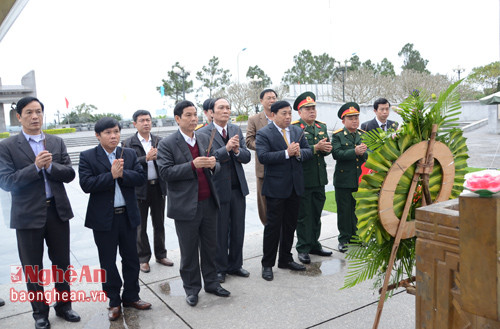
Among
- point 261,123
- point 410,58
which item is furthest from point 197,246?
point 410,58

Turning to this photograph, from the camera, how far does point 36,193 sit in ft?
10.1

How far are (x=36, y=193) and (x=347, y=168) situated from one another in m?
3.15

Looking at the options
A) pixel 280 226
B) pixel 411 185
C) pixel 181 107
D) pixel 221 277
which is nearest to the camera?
pixel 411 185

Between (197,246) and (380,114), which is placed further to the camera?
(380,114)

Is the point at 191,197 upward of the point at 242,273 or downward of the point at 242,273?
upward

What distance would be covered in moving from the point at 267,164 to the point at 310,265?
3.84 feet

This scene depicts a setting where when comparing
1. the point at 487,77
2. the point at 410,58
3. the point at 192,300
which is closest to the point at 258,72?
the point at 410,58

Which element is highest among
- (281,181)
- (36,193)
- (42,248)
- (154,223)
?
(36,193)

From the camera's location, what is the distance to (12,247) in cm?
538

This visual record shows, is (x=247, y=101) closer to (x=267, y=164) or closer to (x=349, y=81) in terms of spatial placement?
(x=349, y=81)

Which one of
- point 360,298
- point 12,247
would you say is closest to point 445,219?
point 360,298

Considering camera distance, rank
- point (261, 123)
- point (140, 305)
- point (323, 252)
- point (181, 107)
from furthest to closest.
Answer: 1. point (261, 123)
2. point (323, 252)
3. point (181, 107)
4. point (140, 305)

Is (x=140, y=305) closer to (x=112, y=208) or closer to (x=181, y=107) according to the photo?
(x=112, y=208)

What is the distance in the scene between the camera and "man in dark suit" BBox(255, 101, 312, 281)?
13.1 feet
